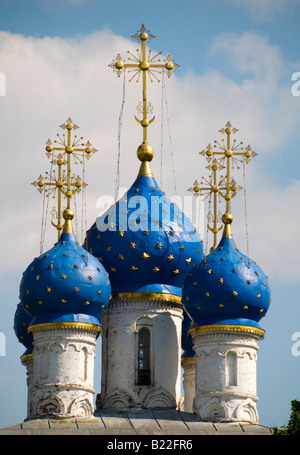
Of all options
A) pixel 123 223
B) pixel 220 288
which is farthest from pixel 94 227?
pixel 220 288

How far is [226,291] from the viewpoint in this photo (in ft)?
147

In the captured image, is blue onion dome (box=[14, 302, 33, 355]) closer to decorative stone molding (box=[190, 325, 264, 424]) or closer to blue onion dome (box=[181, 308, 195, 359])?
blue onion dome (box=[181, 308, 195, 359])

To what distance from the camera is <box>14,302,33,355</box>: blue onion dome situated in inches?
1956

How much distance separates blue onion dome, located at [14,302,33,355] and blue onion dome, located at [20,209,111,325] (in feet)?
13.6

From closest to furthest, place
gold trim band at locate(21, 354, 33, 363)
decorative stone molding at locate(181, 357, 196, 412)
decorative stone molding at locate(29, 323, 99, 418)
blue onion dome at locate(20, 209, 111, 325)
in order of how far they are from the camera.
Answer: decorative stone molding at locate(29, 323, 99, 418) < blue onion dome at locate(20, 209, 111, 325) < decorative stone molding at locate(181, 357, 196, 412) < gold trim band at locate(21, 354, 33, 363)

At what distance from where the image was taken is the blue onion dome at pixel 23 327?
49688 millimetres

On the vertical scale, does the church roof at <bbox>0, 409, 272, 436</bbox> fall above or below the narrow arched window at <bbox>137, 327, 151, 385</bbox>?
below

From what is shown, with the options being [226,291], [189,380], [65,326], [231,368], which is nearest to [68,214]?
[65,326]

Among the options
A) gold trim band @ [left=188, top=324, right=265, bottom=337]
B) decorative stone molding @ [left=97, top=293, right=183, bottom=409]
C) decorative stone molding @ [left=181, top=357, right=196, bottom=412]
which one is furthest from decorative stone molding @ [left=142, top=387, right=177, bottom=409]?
decorative stone molding @ [left=181, top=357, right=196, bottom=412]

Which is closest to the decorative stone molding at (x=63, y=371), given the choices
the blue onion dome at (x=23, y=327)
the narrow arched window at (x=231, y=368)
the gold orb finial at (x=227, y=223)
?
the narrow arched window at (x=231, y=368)

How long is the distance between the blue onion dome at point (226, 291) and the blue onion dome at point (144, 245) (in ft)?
Result: 5.36

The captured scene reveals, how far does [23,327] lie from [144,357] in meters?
4.76

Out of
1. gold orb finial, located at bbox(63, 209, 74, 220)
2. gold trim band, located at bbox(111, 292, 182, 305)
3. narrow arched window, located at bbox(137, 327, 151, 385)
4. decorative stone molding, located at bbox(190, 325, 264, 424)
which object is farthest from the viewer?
gold orb finial, located at bbox(63, 209, 74, 220)
